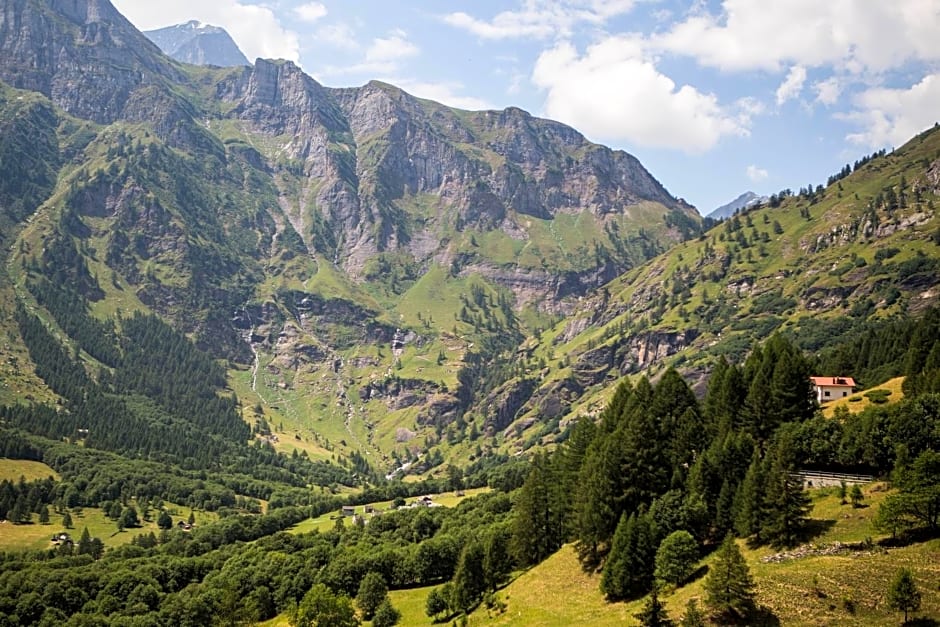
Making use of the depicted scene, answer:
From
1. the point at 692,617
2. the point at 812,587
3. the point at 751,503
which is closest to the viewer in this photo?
the point at 692,617

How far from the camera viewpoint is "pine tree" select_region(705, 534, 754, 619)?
55.2m

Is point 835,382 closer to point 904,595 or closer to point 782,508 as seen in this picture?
point 782,508

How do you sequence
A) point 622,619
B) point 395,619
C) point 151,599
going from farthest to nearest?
point 151,599 < point 395,619 < point 622,619

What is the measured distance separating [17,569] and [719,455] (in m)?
167

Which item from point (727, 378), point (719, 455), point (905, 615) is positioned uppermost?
point (727, 378)

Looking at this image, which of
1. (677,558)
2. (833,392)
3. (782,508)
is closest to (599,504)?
(677,558)

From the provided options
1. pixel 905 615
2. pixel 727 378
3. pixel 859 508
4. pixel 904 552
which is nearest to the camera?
pixel 905 615

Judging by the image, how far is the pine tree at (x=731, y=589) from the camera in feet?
181

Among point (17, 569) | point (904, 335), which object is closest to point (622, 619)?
point (904, 335)

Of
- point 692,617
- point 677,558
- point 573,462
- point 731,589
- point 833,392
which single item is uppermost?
point 833,392

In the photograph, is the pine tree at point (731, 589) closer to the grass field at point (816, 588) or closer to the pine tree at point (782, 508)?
the grass field at point (816, 588)

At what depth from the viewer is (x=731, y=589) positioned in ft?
181

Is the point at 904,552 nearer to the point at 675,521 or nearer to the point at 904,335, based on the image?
the point at 675,521

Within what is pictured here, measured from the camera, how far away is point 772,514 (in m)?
66.6
